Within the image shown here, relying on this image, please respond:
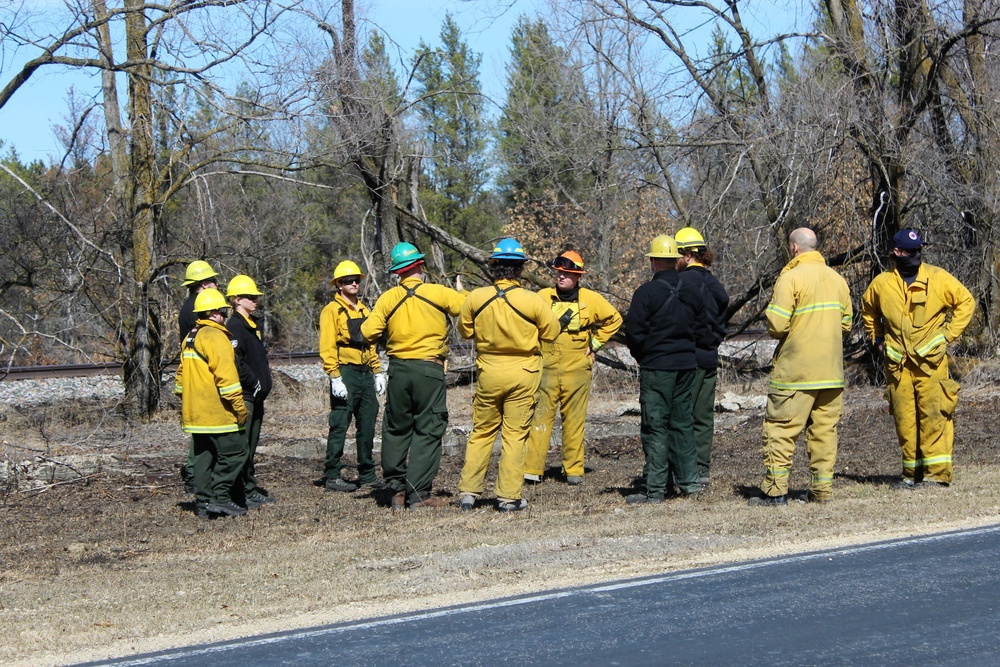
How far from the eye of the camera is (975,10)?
15117 mm

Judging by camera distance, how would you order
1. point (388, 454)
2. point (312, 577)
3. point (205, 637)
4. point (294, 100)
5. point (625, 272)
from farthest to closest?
point (625, 272), point (294, 100), point (388, 454), point (312, 577), point (205, 637)

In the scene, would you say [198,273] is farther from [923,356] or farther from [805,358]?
[923,356]

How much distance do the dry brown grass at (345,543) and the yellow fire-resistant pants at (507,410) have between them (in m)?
0.38

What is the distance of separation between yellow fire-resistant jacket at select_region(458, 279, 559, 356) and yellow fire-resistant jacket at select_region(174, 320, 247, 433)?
1.91 m

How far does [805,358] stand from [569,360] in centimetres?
262

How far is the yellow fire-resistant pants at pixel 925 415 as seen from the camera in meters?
8.99

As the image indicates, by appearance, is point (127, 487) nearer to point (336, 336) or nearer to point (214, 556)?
point (336, 336)

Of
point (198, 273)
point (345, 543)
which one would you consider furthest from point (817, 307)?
point (198, 273)

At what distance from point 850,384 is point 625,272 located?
14.2m

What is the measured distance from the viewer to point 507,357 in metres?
9.04

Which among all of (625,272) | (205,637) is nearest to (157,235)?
(205,637)

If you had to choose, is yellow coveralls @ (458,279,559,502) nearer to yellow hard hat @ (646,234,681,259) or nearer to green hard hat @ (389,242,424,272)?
green hard hat @ (389,242,424,272)

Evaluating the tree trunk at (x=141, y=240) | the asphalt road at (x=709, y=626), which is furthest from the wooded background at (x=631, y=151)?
the asphalt road at (x=709, y=626)

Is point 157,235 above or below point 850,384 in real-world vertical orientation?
above
